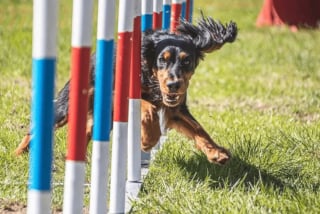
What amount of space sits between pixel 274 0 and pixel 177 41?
8.78m

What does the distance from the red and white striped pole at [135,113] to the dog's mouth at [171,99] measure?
318 mm

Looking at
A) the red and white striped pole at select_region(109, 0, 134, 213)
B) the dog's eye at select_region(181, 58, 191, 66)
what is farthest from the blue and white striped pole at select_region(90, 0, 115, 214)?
the dog's eye at select_region(181, 58, 191, 66)

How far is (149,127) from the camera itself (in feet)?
17.6

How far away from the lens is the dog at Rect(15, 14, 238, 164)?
5.26 meters

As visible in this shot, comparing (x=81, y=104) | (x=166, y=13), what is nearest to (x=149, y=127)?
(x=166, y=13)

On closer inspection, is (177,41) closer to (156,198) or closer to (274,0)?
(156,198)

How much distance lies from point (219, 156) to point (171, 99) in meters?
0.44

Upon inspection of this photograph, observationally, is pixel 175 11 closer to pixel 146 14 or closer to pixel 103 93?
pixel 146 14

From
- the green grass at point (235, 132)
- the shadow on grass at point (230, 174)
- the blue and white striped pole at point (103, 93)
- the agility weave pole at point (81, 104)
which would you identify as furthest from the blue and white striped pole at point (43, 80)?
the shadow on grass at point (230, 174)

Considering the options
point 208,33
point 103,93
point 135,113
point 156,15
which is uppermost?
point 156,15

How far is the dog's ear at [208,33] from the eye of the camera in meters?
5.61

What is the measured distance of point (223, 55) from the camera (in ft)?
35.3

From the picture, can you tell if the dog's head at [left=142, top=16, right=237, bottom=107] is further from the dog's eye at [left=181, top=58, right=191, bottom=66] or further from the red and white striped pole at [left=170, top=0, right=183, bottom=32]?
the red and white striped pole at [left=170, top=0, right=183, bottom=32]

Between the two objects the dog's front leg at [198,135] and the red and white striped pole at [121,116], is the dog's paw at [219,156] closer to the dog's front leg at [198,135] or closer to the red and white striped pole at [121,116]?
the dog's front leg at [198,135]
